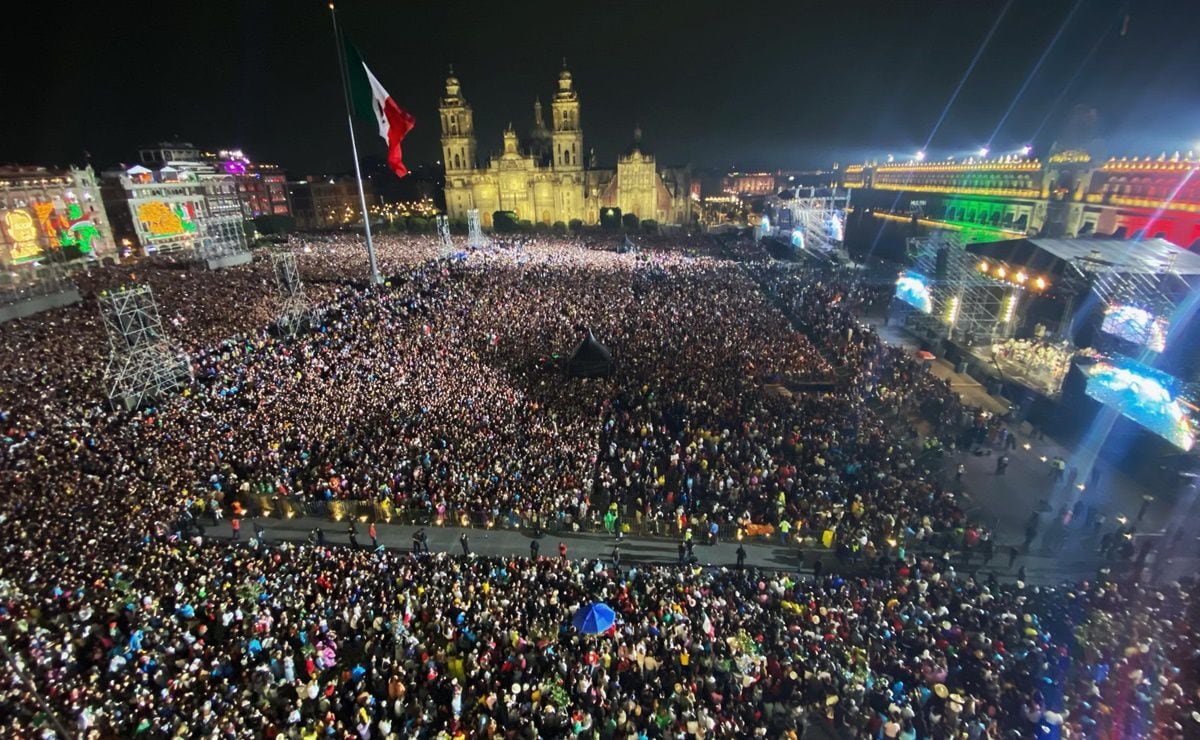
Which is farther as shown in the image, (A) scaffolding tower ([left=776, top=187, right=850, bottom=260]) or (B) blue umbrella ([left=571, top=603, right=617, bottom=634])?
(A) scaffolding tower ([left=776, top=187, right=850, bottom=260])

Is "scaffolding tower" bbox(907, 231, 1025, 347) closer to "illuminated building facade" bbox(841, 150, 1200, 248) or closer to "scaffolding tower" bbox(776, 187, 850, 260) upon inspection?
"illuminated building facade" bbox(841, 150, 1200, 248)

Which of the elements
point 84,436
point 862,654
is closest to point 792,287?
point 862,654

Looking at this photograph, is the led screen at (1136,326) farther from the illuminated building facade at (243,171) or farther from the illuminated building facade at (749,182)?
the illuminated building facade at (749,182)

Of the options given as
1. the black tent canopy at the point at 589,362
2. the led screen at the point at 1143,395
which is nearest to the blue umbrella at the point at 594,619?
the black tent canopy at the point at 589,362

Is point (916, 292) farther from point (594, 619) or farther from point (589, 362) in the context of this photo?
point (594, 619)

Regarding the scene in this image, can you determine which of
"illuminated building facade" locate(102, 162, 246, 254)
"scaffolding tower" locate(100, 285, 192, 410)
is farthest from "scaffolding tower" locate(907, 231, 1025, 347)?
"illuminated building facade" locate(102, 162, 246, 254)

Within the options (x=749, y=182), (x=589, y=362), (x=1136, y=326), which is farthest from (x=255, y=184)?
(x=749, y=182)

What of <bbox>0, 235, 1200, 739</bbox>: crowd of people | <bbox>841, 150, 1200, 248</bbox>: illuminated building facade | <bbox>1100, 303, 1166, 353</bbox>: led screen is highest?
<bbox>841, 150, 1200, 248</bbox>: illuminated building facade
